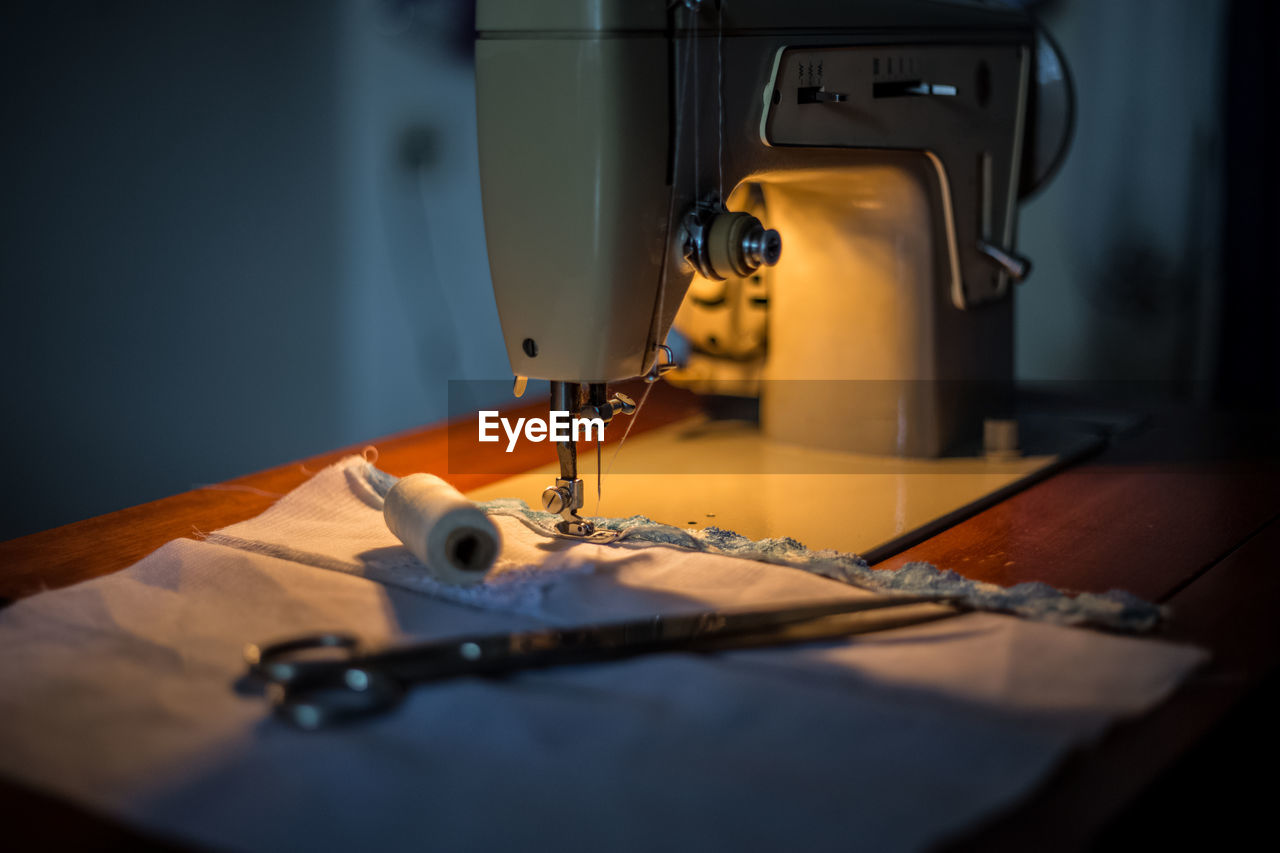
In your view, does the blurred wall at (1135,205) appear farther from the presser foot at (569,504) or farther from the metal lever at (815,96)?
the presser foot at (569,504)

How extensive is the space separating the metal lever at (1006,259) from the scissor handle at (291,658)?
1044 millimetres

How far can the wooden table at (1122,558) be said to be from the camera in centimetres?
63

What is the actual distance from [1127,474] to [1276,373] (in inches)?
39.3

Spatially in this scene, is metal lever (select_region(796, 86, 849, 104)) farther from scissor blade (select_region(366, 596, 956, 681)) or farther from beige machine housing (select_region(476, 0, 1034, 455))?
scissor blade (select_region(366, 596, 956, 681))

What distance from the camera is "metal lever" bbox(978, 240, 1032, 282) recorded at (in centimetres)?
149

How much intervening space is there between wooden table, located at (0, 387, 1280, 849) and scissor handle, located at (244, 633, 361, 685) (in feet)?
0.43

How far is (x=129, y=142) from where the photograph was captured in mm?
2119

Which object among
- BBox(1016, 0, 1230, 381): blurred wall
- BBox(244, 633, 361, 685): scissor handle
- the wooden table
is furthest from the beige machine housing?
BBox(1016, 0, 1230, 381): blurred wall

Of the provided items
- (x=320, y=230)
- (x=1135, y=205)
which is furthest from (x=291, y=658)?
(x=1135, y=205)

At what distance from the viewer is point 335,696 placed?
2.34ft

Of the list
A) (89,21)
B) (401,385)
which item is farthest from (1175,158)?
(89,21)

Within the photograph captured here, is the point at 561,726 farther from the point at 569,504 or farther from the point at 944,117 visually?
the point at 944,117

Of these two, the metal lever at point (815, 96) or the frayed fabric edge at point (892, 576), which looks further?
the metal lever at point (815, 96)

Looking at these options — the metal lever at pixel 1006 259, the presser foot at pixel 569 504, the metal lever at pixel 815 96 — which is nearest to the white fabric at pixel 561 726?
the presser foot at pixel 569 504
